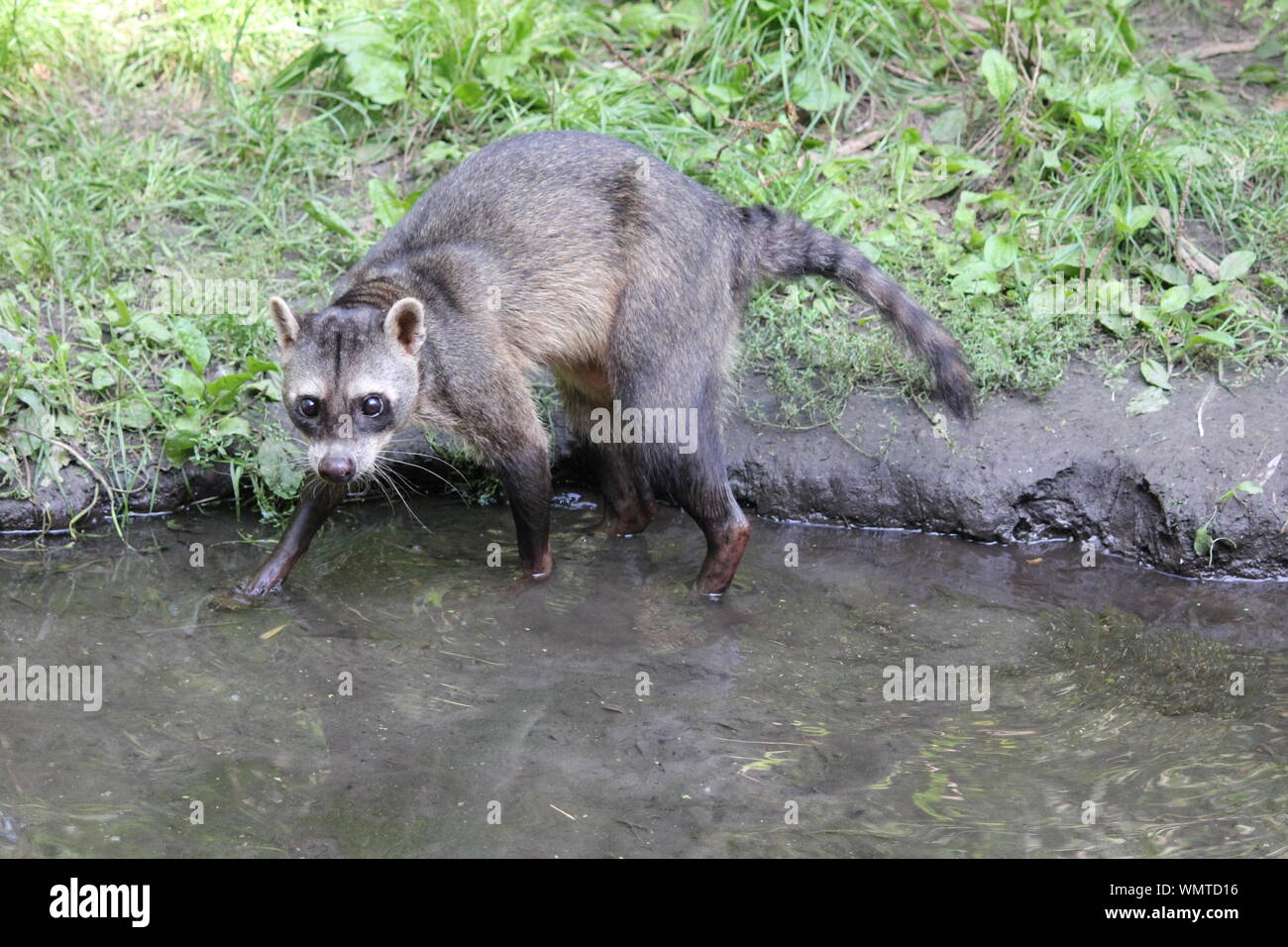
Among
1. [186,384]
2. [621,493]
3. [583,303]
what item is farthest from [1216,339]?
[186,384]

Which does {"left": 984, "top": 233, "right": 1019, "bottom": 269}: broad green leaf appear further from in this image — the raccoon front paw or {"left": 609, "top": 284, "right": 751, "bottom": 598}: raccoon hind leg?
the raccoon front paw

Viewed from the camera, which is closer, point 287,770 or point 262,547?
point 287,770

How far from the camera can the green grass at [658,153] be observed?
20.8 feet

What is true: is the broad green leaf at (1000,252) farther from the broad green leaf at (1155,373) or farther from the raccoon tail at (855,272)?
the raccoon tail at (855,272)

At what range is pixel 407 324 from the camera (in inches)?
205

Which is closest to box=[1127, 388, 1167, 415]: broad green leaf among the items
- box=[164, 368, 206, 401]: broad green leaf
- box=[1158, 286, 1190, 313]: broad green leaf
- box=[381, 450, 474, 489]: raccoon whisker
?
box=[1158, 286, 1190, 313]: broad green leaf

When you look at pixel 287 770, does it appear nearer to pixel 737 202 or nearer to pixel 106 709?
pixel 106 709

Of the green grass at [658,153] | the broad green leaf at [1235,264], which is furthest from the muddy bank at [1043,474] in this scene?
the broad green leaf at [1235,264]

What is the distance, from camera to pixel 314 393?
5148mm

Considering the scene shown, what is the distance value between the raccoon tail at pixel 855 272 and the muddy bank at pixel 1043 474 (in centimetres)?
46

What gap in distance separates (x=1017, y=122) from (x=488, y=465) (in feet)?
11.7

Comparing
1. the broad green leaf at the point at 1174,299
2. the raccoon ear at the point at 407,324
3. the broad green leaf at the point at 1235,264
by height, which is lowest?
the raccoon ear at the point at 407,324

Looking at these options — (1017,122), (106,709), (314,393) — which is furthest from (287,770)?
(1017,122)

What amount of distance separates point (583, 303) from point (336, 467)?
1251 mm
